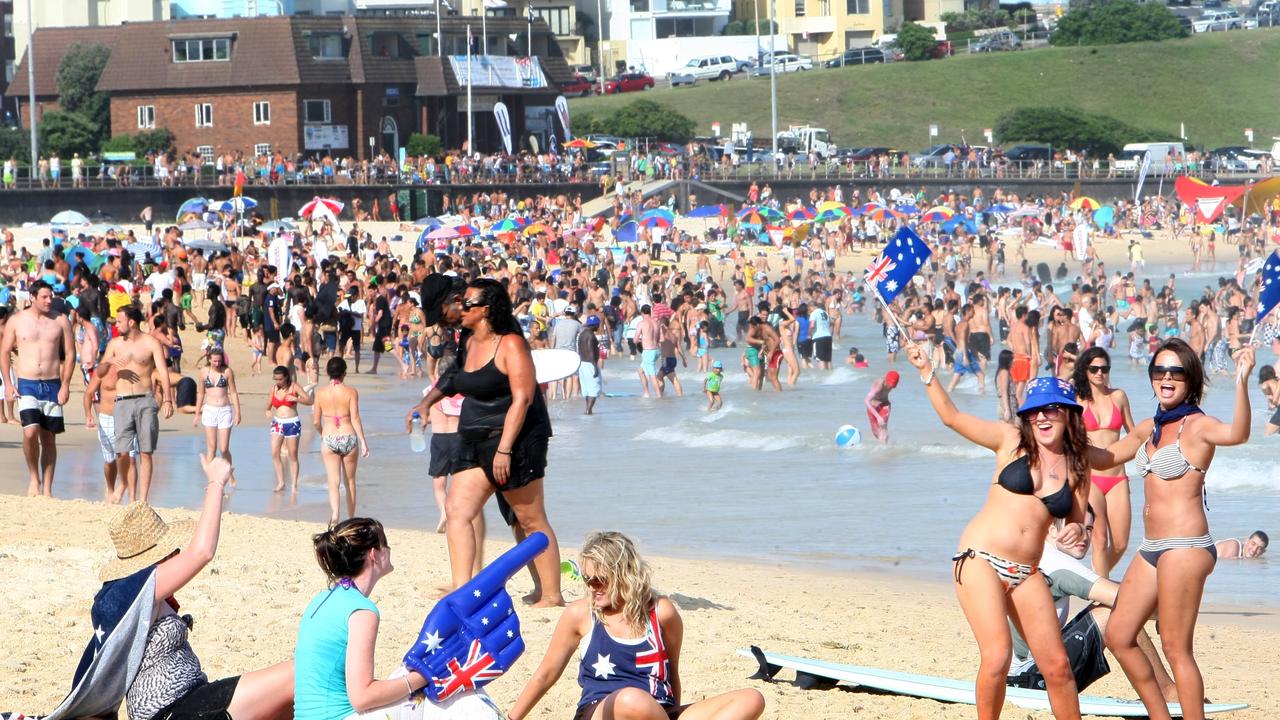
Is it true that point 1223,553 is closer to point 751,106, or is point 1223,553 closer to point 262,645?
point 262,645

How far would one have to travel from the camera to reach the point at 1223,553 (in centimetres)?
970

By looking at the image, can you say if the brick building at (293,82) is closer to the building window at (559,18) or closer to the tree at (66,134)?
the tree at (66,134)

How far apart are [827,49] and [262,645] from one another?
265ft

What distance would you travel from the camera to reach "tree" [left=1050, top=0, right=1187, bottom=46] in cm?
8062

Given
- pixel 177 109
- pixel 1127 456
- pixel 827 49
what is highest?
pixel 827 49

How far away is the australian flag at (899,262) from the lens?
22.2 ft

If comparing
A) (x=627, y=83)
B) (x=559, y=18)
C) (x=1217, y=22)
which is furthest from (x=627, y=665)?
(x=1217, y=22)

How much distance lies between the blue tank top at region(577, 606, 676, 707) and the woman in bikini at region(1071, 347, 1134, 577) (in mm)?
2365

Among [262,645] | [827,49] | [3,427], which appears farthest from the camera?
[827,49]

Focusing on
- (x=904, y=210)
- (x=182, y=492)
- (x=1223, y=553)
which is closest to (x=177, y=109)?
(x=904, y=210)

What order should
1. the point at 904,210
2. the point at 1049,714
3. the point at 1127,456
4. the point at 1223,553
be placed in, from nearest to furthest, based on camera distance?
1. the point at 1127,456
2. the point at 1049,714
3. the point at 1223,553
4. the point at 904,210

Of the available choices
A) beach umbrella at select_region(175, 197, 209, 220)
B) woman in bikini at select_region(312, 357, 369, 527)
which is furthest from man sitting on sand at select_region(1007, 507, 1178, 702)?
beach umbrella at select_region(175, 197, 209, 220)

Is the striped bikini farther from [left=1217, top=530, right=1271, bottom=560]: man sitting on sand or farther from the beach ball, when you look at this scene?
the beach ball

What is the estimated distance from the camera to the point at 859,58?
7669 cm
